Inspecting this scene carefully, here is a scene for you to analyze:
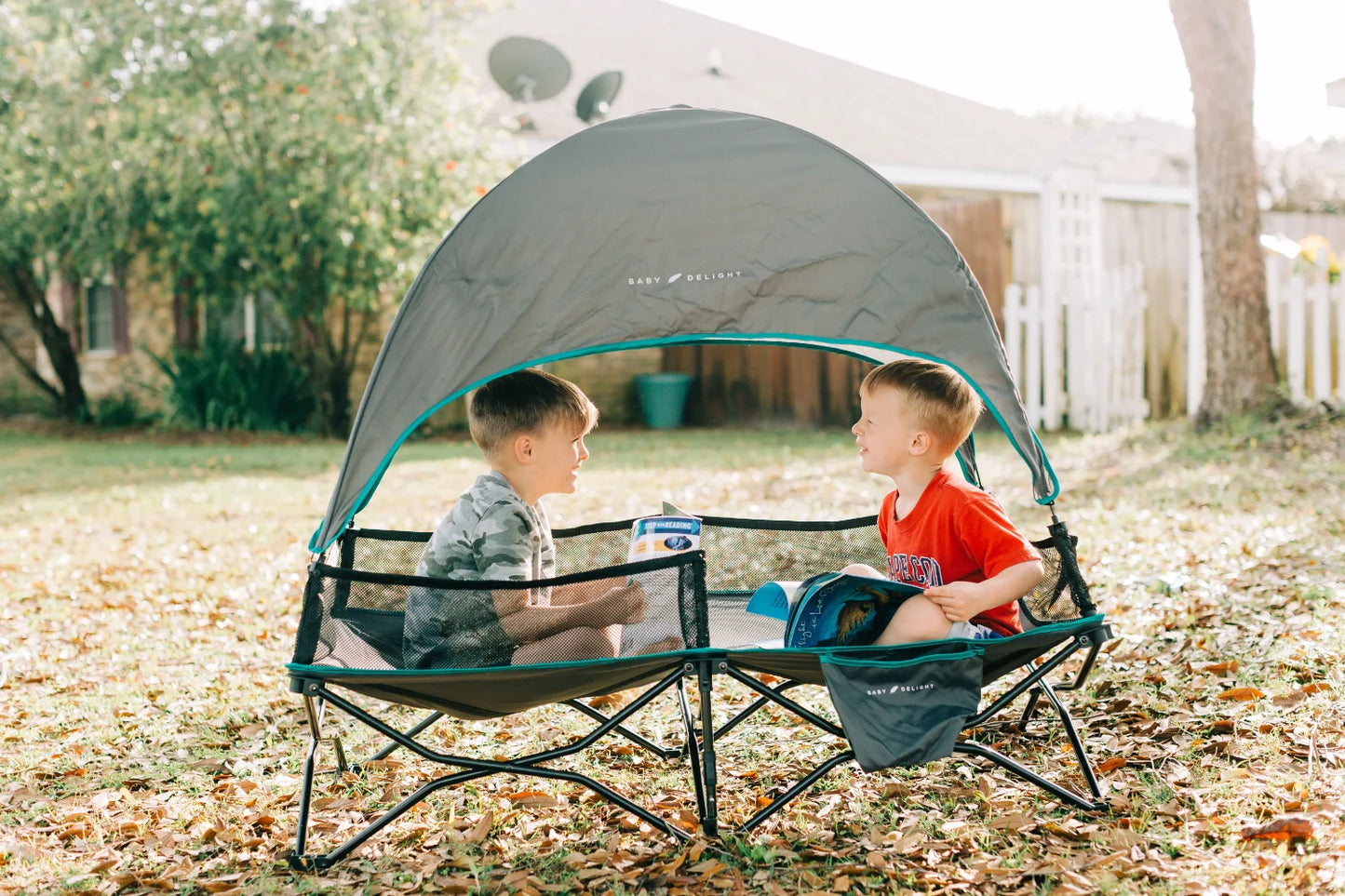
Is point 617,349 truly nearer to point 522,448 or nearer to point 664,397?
point 522,448

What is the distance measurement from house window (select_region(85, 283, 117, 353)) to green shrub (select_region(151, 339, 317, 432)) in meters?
3.00

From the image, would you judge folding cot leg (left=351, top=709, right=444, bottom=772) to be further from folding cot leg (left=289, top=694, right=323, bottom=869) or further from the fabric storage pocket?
the fabric storage pocket

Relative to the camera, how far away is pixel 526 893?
8.68ft

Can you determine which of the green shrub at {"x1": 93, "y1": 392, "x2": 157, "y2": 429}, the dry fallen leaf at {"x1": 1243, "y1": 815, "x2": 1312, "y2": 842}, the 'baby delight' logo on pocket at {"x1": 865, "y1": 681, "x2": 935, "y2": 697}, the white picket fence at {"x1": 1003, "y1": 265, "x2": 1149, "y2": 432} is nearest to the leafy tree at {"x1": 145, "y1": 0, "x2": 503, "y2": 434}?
the green shrub at {"x1": 93, "y1": 392, "x2": 157, "y2": 429}

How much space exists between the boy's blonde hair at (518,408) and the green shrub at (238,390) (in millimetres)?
11771

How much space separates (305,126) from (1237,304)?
346 inches

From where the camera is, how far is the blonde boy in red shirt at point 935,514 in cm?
287

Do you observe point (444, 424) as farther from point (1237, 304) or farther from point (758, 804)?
point (758, 804)

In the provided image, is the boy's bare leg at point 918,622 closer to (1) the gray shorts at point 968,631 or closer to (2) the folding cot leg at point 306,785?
(1) the gray shorts at point 968,631

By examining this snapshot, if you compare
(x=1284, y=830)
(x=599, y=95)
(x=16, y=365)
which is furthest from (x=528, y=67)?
(x=1284, y=830)

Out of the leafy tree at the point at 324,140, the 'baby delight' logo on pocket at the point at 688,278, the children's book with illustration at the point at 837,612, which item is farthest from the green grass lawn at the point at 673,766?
the leafy tree at the point at 324,140

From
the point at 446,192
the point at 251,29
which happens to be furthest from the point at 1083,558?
the point at 251,29

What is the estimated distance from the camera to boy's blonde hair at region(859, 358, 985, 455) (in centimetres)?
312

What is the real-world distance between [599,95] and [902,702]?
13.9m
